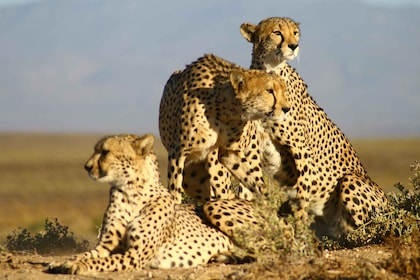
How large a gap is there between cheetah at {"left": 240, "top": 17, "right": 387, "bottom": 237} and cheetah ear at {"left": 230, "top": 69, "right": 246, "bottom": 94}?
68cm

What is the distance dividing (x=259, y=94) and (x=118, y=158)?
126 centimetres

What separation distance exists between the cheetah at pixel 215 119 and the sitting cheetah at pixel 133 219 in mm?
843

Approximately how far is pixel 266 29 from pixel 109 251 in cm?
241

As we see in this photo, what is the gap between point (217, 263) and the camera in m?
5.95

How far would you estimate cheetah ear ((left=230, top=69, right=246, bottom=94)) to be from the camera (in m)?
6.57

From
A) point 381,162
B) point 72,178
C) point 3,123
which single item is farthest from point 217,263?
point 3,123

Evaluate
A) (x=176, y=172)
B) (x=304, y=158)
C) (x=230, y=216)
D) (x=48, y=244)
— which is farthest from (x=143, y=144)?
(x=48, y=244)

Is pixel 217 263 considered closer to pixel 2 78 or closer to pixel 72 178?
pixel 72 178

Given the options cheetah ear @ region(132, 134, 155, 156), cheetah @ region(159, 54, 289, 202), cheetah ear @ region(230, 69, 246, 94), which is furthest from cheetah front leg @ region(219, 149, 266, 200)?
cheetah ear @ region(132, 134, 155, 156)

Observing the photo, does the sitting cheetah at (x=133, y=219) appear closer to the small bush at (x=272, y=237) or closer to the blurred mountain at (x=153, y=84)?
the small bush at (x=272, y=237)

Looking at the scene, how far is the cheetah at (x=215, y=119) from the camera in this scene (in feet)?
21.5

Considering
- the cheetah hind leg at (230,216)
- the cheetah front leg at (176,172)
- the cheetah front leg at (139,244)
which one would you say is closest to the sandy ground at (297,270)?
the cheetah front leg at (139,244)

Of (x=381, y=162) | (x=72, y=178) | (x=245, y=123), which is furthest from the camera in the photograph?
(x=381, y=162)

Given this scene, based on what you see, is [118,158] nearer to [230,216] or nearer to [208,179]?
[230,216]
